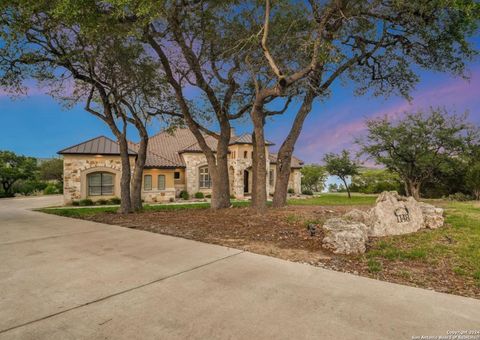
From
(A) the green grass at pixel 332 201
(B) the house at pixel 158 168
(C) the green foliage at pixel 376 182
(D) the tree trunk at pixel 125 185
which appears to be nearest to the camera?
(D) the tree trunk at pixel 125 185

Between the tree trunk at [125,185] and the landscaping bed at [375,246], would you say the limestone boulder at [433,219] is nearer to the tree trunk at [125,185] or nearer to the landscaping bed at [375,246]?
the landscaping bed at [375,246]

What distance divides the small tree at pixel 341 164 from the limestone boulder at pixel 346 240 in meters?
22.7

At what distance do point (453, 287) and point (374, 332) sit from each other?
7.26 feet

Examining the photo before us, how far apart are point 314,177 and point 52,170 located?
3326 centimetres

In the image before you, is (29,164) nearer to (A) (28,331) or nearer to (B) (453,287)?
(A) (28,331)

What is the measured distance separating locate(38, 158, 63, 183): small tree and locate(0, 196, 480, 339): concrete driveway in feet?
122

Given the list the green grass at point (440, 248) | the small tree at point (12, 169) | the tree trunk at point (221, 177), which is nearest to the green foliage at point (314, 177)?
the tree trunk at point (221, 177)

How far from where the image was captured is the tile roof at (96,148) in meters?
21.7

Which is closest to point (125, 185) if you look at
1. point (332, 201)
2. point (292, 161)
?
point (332, 201)

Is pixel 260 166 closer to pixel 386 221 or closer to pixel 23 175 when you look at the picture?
pixel 386 221

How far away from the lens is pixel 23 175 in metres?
31.0

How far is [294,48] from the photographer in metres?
11.7

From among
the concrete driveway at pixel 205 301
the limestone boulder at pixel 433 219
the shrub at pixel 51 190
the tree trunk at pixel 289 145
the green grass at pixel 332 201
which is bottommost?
the concrete driveway at pixel 205 301

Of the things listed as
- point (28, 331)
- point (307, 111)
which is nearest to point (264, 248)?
point (28, 331)
